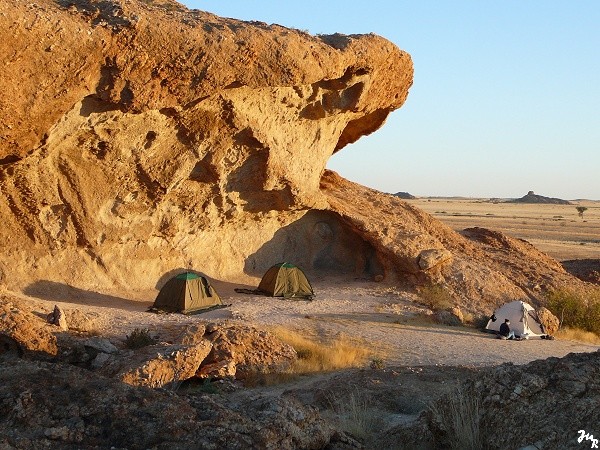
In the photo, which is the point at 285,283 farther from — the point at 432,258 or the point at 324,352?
the point at 324,352

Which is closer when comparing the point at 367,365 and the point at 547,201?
the point at 367,365

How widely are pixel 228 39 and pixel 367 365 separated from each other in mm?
9477

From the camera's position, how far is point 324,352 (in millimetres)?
16156

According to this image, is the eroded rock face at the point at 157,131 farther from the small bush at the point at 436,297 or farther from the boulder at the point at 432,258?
the small bush at the point at 436,297

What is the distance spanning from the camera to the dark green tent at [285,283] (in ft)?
75.5

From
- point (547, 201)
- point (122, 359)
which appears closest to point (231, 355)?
point (122, 359)

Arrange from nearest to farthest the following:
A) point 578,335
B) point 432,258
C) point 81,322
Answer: point 81,322 < point 578,335 < point 432,258

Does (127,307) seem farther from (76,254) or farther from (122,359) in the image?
(122,359)

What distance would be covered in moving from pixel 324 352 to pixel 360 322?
4161mm

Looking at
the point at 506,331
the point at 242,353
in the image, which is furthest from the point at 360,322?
the point at 242,353

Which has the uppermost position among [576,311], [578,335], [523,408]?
[523,408]

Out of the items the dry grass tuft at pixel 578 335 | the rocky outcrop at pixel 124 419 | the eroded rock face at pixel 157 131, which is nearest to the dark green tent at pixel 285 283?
the eroded rock face at pixel 157 131

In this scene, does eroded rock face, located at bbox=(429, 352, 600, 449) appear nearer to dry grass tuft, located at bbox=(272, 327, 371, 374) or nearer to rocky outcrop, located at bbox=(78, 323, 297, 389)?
rocky outcrop, located at bbox=(78, 323, 297, 389)

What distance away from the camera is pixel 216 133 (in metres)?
21.4
